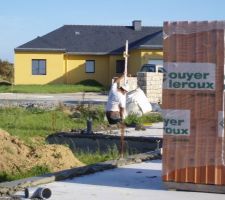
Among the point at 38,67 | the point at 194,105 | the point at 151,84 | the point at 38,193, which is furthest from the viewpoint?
the point at 38,67

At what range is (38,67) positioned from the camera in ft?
198

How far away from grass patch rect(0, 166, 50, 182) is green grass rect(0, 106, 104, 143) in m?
6.72

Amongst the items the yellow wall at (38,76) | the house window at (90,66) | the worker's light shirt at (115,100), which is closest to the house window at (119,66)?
the house window at (90,66)

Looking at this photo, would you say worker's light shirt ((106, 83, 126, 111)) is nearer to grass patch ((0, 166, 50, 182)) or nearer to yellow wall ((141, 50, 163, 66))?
grass patch ((0, 166, 50, 182))

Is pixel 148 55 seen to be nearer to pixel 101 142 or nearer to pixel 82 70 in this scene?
pixel 82 70

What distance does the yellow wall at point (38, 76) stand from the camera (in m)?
59.7

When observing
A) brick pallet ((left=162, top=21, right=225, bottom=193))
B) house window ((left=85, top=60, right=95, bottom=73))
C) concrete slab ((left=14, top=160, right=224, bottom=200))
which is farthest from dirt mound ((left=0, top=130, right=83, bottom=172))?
house window ((left=85, top=60, right=95, bottom=73))

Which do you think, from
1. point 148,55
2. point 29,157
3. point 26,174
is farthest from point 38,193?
point 148,55

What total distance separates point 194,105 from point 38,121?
14.5 meters

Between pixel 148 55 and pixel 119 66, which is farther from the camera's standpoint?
pixel 119 66

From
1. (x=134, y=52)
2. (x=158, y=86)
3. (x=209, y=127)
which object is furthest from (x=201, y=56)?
(x=134, y=52)

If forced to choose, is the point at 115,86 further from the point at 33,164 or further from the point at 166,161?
the point at 166,161

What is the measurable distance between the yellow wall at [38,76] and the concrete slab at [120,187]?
48.0 m

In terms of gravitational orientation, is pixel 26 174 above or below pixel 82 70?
below
